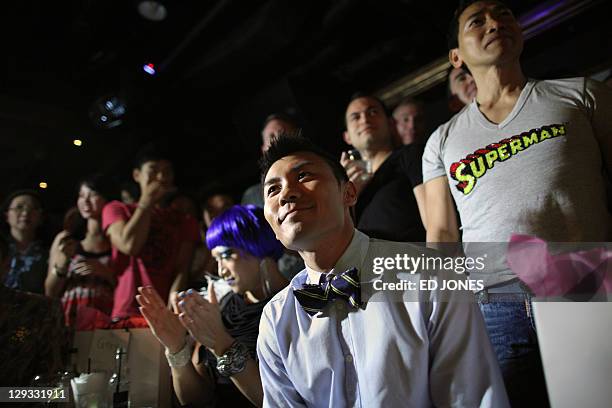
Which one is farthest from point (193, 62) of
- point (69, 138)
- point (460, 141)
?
point (460, 141)

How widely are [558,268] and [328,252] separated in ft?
2.16

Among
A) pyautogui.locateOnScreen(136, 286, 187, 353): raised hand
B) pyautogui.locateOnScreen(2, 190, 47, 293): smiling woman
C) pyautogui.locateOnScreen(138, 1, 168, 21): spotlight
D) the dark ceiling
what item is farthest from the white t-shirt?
pyautogui.locateOnScreen(138, 1, 168, 21): spotlight

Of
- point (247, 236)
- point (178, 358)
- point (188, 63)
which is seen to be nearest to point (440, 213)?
point (247, 236)

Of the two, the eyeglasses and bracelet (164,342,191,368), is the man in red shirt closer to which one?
the eyeglasses

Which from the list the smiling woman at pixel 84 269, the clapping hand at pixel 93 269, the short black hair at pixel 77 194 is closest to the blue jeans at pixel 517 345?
the smiling woman at pixel 84 269

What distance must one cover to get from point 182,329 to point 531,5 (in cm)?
324

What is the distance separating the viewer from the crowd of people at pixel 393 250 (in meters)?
1.27

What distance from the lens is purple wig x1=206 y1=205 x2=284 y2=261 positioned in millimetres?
2254

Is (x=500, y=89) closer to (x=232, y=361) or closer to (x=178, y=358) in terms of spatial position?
(x=232, y=361)

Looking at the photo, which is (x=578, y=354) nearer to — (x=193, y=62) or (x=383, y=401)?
(x=383, y=401)

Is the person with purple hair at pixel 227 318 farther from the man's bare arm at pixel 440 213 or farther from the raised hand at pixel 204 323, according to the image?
the man's bare arm at pixel 440 213

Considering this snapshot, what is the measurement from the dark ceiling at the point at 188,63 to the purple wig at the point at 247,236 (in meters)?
2.15

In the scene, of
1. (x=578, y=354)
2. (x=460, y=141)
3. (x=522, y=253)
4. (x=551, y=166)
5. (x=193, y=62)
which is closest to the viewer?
(x=578, y=354)

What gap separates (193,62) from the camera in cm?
465
